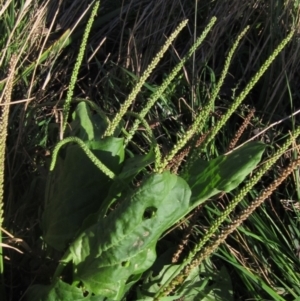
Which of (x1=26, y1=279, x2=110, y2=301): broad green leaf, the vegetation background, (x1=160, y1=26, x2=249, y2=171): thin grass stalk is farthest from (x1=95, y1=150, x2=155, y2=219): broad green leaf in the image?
the vegetation background

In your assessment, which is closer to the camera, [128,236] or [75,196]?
[128,236]

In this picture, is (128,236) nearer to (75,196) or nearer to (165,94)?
(75,196)

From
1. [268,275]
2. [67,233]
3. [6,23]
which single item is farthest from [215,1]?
[67,233]

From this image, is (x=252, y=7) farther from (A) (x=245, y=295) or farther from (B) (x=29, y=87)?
(A) (x=245, y=295)

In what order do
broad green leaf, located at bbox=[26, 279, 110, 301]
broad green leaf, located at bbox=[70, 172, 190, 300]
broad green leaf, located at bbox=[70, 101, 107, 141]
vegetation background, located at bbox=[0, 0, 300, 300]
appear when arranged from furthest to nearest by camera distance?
1. vegetation background, located at bbox=[0, 0, 300, 300]
2. broad green leaf, located at bbox=[70, 101, 107, 141]
3. broad green leaf, located at bbox=[26, 279, 110, 301]
4. broad green leaf, located at bbox=[70, 172, 190, 300]

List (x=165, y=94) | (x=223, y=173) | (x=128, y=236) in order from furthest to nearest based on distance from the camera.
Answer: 1. (x=165, y=94)
2. (x=223, y=173)
3. (x=128, y=236)

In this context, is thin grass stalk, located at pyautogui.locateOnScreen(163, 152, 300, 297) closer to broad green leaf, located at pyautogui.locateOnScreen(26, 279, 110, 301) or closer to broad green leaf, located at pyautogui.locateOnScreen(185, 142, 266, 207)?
broad green leaf, located at pyautogui.locateOnScreen(185, 142, 266, 207)

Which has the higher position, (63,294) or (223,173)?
(223,173)

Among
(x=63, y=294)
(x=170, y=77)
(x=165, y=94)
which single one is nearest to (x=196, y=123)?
(x=170, y=77)
